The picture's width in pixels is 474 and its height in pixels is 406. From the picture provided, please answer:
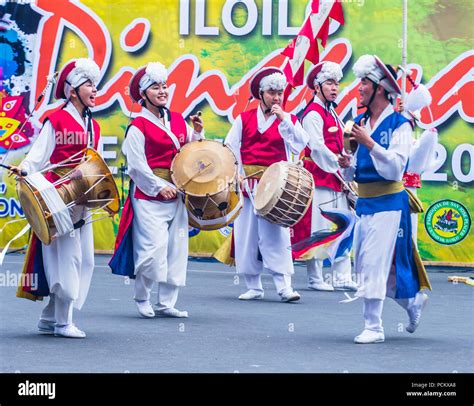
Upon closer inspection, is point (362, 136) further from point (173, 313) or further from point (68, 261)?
point (173, 313)

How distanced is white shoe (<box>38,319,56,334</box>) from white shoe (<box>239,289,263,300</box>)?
9.78ft

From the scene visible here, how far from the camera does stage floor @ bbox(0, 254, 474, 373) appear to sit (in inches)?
311

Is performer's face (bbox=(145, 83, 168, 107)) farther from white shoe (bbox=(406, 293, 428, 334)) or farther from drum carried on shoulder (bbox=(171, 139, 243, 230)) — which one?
white shoe (bbox=(406, 293, 428, 334))

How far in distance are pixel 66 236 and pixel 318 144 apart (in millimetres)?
4282

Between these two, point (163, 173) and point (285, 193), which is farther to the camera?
point (285, 193)

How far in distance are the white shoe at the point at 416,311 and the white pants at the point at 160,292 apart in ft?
6.99

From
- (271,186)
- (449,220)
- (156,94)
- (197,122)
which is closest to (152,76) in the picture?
(156,94)

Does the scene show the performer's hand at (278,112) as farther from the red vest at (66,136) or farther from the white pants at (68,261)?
the white pants at (68,261)

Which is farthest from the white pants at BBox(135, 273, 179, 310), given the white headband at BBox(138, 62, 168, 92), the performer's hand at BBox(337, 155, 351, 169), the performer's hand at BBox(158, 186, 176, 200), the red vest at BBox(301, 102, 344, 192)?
the red vest at BBox(301, 102, 344, 192)

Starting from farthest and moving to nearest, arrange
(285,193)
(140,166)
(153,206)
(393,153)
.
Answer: (285,193) → (153,206) → (140,166) → (393,153)

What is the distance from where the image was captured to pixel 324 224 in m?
13.2

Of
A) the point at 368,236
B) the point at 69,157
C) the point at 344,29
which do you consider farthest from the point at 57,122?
the point at 344,29

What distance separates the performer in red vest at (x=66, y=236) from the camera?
8914 mm

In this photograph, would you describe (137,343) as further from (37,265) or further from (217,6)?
(217,6)
